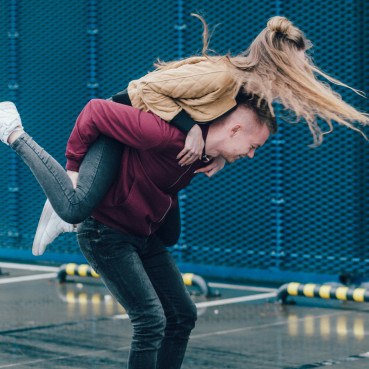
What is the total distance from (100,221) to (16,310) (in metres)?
3.93

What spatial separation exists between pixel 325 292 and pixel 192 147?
4065mm

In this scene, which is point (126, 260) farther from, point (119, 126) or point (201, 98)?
point (201, 98)

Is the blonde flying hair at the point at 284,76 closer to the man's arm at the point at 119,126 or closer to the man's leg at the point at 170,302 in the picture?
the man's arm at the point at 119,126

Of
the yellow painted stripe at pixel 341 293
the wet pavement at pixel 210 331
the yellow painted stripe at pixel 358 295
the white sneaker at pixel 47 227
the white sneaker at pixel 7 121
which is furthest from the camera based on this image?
the yellow painted stripe at pixel 341 293

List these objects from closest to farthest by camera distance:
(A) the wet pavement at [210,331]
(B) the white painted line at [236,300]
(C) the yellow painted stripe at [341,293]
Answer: (A) the wet pavement at [210,331] < (C) the yellow painted stripe at [341,293] < (B) the white painted line at [236,300]

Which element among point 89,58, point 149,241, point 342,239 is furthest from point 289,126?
point 149,241

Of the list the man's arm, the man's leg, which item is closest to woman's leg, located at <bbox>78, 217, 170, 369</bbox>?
the man's leg

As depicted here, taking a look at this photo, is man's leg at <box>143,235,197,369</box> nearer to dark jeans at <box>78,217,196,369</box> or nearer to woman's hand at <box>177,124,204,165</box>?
dark jeans at <box>78,217,196,369</box>

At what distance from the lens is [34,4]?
11.1m

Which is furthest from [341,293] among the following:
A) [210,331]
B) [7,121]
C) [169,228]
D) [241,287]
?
[7,121]

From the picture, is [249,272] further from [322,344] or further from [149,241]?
[149,241]

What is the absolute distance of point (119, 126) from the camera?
3246mm

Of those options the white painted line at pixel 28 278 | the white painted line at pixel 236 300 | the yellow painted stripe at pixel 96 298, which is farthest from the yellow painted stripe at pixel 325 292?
the white painted line at pixel 28 278

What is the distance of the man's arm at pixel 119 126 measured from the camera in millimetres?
3244
